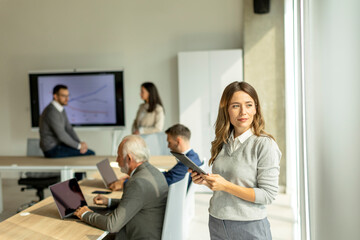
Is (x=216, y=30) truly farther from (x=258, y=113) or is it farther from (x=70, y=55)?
(x=258, y=113)

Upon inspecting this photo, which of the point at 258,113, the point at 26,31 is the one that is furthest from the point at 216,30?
the point at 258,113

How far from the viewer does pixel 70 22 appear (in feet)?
26.3

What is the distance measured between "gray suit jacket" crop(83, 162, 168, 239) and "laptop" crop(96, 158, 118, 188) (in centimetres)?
108

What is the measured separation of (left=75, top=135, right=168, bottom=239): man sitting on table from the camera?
2.79m

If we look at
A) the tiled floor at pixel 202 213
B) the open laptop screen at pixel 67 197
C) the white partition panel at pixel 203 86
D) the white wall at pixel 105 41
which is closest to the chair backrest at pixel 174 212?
the open laptop screen at pixel 67 197

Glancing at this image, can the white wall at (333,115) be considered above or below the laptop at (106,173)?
above

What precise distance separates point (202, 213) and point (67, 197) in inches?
121

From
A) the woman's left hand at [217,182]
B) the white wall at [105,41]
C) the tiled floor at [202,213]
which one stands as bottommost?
the tiled floor at [202,213]

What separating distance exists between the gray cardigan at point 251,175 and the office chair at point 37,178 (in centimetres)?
398

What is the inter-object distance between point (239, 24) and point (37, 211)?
515 cm

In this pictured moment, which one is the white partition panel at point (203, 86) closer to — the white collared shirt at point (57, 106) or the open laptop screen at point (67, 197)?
the white collared shirt at point (57, 106)

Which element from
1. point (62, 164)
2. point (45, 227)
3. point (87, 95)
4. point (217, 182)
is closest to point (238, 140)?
point (217, 182)

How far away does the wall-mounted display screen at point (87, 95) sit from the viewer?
7801mm

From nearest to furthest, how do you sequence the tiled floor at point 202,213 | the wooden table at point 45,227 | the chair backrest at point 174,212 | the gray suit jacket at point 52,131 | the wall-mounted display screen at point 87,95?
the wooden table at point 45,227
the chair backrest at point 174,212
the tiled floor at point 202,213
the gray suit jacket at point 52,131
the wall-mounted display screen at point 87,95
